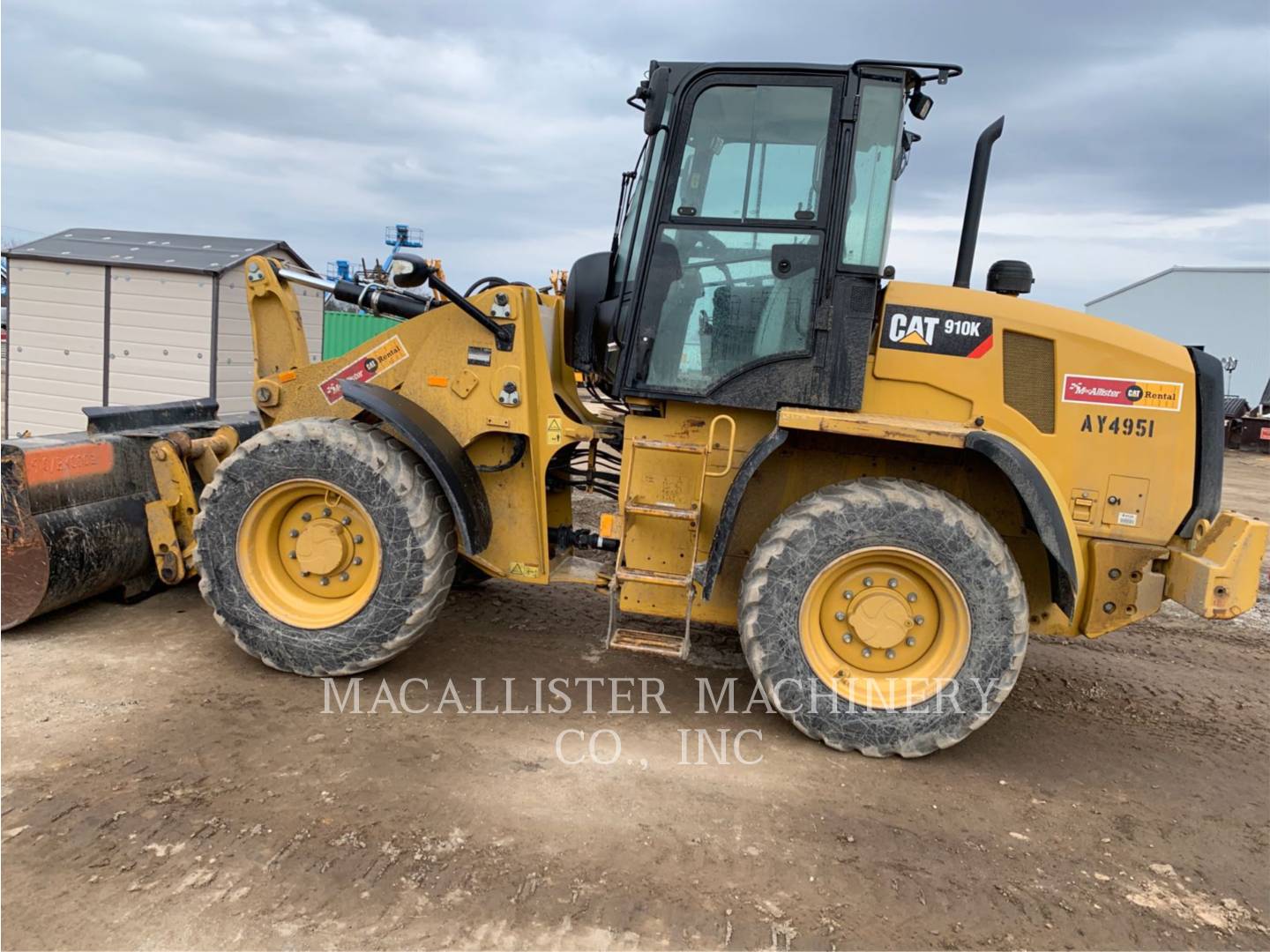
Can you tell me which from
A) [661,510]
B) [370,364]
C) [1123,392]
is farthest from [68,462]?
[1123,392]

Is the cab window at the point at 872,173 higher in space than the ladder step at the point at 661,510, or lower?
higher

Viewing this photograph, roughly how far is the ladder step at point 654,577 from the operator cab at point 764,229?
823 mm

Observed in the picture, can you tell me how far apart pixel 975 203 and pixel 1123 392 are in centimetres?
106

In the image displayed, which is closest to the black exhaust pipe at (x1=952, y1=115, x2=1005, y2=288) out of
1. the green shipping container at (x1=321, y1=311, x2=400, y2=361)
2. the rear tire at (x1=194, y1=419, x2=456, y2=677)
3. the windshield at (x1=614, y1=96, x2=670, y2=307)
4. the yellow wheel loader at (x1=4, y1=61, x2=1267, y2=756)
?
the yellow wheel loader at (x1=4, y1=61, x2=1267, y2=756)

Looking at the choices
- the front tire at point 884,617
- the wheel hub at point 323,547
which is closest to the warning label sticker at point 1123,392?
the front tire at point 884,617

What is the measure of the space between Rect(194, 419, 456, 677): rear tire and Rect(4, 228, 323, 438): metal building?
19.3ft

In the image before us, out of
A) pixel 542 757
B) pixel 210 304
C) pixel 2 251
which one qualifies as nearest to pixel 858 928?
pixel 542 757

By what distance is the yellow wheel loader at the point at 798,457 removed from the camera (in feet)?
12.3

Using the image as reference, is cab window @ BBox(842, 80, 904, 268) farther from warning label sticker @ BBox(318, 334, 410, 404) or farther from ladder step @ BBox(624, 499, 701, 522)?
warning label sticker @ BBox(318, 334, 410, 404)

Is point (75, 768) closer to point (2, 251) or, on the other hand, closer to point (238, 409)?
point (238, 409)

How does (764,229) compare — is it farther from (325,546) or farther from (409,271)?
(325,546)

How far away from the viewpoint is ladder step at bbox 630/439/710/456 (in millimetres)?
4008

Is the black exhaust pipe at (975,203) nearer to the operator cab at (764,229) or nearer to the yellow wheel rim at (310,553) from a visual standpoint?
the operator cab at (764,229)

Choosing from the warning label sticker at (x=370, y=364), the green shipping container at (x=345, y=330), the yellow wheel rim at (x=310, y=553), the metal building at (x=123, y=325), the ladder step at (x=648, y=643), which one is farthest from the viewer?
the green shipping container at (x=345, y=330)
